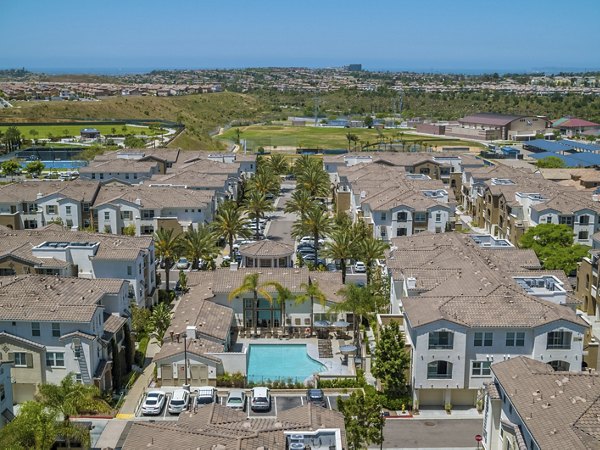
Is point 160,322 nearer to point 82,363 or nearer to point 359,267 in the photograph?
point 82,363

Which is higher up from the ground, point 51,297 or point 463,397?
point 51,297

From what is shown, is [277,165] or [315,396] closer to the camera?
[315,396]

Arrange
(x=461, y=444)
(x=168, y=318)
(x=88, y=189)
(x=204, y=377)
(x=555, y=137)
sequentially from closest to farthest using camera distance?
(x=461, y=444) → (x=204, y=377) → (x=168, y=318) → (x=88, y=189) → (x=555, y=137)

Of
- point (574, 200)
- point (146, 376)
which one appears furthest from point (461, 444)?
point (574, 200)

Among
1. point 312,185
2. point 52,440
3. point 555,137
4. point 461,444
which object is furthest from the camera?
point 555,137

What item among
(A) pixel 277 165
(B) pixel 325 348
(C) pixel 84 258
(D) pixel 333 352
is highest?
(C) pixel 84 258

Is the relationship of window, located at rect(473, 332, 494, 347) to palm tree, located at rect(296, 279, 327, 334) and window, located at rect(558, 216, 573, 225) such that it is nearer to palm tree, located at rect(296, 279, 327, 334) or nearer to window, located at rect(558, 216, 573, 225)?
palm tree, located at rect(296, 279, 327, 334)

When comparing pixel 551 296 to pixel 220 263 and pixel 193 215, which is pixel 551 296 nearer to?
pixel 220 263

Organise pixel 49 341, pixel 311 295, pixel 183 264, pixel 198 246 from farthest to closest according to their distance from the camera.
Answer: pixel 183 264 → pixel 198 246 → pixel 311 295 → pixel 49 341

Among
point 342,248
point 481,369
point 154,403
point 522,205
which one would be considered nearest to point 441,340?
point 481,369
